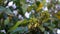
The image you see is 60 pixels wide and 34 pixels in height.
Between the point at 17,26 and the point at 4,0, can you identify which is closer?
the point at 17,26

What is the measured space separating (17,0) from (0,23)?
15 centimetres

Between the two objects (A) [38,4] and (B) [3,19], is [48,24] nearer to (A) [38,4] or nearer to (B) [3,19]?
(A) [38,4]

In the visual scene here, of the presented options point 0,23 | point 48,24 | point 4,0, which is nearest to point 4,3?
point 4,0

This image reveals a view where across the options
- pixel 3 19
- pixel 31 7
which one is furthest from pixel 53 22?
pixel 3 19

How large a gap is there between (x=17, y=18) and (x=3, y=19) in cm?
8

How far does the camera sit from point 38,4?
2.69 feet

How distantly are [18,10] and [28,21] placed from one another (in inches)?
5.4

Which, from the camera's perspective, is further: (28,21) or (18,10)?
(18,10)

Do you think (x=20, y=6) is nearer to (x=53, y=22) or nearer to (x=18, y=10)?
(x=18, y=10)

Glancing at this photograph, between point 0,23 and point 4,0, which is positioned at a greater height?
point 4,0

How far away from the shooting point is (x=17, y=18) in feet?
2.79

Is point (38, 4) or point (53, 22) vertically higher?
point (38, 4)

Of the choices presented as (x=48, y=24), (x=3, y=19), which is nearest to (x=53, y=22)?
(x=48, y=24)

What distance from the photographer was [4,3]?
2.81ft
